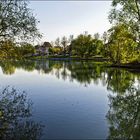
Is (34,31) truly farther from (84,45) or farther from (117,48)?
(84,45)

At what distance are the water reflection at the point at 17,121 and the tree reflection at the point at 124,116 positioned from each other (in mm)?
3891

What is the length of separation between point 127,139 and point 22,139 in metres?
4.73

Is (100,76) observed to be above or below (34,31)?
below

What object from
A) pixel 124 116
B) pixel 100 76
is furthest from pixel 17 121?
pixel 100 76

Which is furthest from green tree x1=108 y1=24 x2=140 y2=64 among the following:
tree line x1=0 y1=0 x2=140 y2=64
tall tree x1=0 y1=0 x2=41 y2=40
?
tall tree x1=0 y1=0 x2=41 y2=40

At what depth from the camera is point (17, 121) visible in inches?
621

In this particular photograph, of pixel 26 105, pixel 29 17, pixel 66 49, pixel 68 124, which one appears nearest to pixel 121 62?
pixel 29 17

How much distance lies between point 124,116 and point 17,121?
6.50 metres

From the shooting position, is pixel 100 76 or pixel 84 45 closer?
pixel 100 76

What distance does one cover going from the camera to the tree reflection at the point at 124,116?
44.6 feet

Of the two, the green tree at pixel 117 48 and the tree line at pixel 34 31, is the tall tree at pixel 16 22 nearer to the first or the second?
the tree line at pixel 34 31

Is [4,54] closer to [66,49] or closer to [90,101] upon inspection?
[90,101]

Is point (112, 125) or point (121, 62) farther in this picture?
point (121, 62)

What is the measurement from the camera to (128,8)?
143ft
